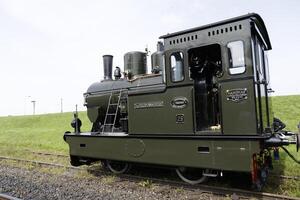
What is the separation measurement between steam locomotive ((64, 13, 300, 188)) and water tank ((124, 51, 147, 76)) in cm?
74

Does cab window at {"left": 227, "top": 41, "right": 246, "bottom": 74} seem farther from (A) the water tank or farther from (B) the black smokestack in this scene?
(B) the black smokestack

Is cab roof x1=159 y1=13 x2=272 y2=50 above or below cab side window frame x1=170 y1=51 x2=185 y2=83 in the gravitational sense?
above

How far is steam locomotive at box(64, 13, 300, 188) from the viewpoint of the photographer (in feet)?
18.3

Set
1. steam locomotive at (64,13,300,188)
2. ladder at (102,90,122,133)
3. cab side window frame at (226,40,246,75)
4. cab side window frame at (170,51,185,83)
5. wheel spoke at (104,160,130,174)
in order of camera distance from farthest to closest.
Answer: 1. ladder at (102,90,122,133)
2. wheel spoke at (104,160,130,174)
3. cab side window frame at (170,51,185,83)
4. cab side window frame at (226,40,246,75)
5. steam locomotive at (64,13,300,188)

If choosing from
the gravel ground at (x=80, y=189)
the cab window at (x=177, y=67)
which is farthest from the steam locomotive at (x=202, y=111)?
the gravel ground at (x=80, y=189)

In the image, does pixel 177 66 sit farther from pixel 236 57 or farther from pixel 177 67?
pixel 236 57

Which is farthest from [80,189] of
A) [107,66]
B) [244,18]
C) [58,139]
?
[58,139]

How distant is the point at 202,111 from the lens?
6520 millimetres

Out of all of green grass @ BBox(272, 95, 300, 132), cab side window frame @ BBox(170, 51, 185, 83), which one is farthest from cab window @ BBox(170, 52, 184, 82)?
green grass @ BBox(272, 95, 300, 132)

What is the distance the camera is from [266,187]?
635cm

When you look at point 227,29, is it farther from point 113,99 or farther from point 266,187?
point 113,99

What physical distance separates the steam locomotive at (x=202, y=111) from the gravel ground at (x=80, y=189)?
0.56m

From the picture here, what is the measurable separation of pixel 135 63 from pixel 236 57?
12.8ft

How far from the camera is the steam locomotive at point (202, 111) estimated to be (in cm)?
557
